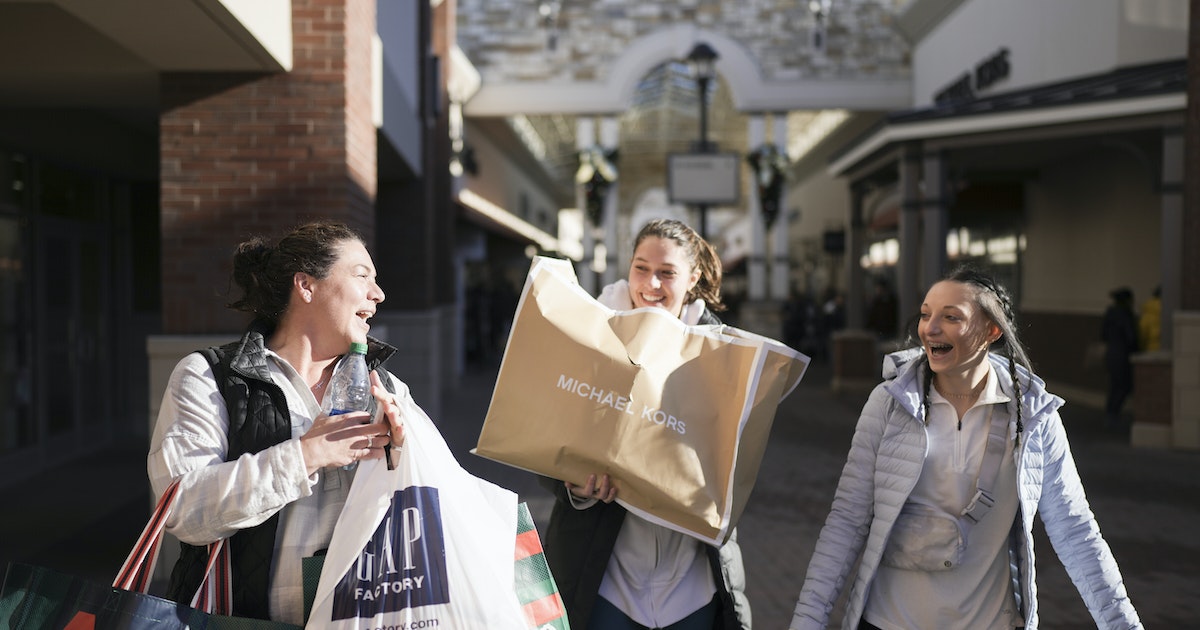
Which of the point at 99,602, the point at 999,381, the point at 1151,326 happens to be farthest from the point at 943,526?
the point at 1151,326

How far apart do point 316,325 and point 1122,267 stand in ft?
51.9

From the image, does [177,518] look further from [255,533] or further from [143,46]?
[143,46]

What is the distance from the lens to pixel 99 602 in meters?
2.07

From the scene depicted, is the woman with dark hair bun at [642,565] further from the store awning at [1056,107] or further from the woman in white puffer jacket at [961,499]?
the store awning at [1056,107]

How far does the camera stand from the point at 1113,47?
1458 cm

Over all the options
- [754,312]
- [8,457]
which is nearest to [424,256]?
[8,457]

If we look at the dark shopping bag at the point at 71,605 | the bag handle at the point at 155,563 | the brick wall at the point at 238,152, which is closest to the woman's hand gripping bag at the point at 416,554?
A: the bag handle at the point at 155,563

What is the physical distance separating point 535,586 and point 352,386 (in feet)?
2.11

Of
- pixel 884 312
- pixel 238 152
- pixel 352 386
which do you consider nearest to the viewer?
pixel 352 386

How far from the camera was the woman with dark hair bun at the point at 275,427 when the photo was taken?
2180mm

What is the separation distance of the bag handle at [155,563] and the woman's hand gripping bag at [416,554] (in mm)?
218

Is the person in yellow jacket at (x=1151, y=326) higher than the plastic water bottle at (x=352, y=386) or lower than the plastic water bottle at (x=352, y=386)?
lower

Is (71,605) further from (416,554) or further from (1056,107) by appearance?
(1056,107)

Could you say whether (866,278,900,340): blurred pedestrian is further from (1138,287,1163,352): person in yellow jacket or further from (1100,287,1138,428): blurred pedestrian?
(1138,287,1163,352): person in yellow jacket
